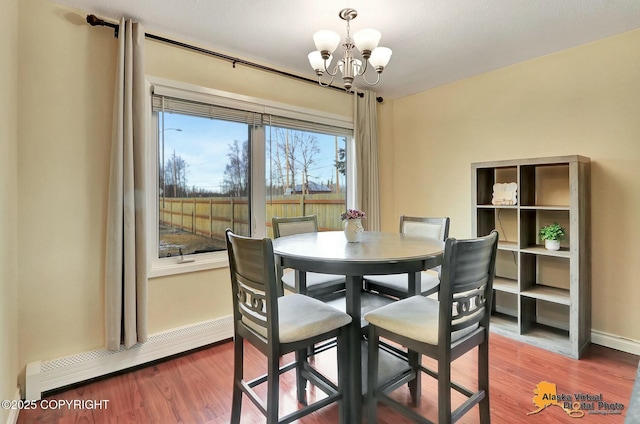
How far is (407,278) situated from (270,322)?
1.18m

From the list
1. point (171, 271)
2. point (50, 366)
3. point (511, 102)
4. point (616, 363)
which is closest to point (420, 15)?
point (511, 102)

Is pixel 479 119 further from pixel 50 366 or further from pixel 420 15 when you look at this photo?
pixel 50 366

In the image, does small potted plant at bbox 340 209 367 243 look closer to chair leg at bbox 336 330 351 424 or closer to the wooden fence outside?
chair leg at bbox 336 330 351 424

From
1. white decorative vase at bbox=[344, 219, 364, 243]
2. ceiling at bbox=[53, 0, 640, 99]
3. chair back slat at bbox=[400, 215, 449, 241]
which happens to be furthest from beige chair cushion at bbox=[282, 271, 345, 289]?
ceiling at bbox=[53, 0, 640, 99]

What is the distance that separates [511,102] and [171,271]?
3.30 meters

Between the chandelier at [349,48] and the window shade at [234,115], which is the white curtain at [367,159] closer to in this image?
the window shade at [234,115]

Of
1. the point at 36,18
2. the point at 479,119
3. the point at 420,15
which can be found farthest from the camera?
the point at 479,119

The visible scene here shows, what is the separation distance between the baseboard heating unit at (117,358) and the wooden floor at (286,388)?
0.06 meters

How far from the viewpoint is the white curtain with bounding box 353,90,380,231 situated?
3553 mm

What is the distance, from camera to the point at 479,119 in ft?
10.6

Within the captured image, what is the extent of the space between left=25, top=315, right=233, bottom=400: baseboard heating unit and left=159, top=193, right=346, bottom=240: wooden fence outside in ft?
2.57

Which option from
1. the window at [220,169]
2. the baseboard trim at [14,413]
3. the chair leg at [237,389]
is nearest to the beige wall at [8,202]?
the baseboard trim at [14,413]

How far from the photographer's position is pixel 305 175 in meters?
3.34

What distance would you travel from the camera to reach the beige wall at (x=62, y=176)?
6.44 feet
